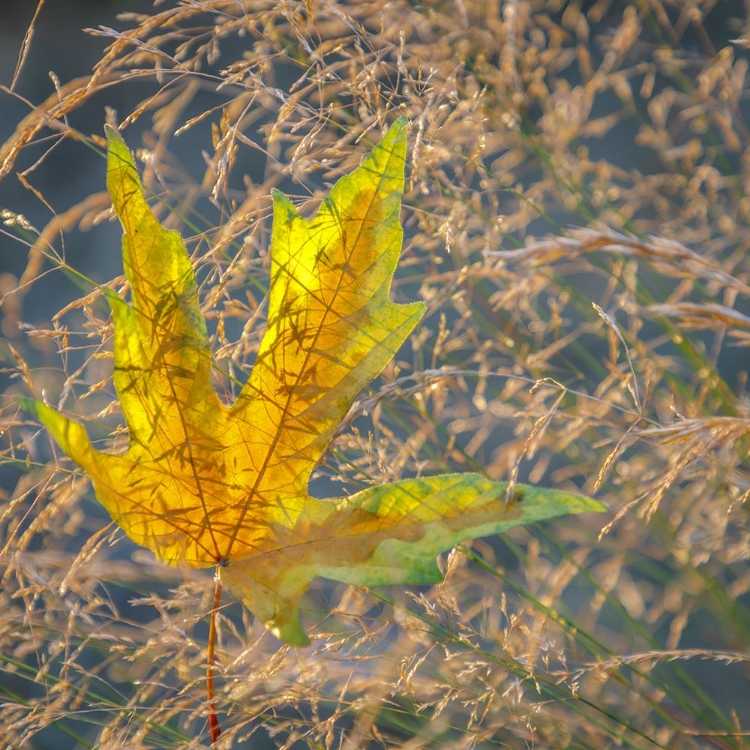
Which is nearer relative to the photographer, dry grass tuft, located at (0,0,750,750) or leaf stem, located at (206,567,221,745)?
leaf stem, located at (206,567,221,745)

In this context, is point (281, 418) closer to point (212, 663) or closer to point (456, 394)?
point (212, 663)

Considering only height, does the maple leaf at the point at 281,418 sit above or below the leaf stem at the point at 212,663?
above

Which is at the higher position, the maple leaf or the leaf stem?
the maple leaf

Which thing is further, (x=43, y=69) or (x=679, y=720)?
(x=43, y=69)

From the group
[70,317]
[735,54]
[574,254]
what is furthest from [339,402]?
[735,54]

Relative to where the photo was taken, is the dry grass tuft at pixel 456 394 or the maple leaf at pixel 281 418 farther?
the dry grass tuft at pixel 456 394

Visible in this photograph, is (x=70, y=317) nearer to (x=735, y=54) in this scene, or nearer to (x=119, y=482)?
(x=119, y=482)
